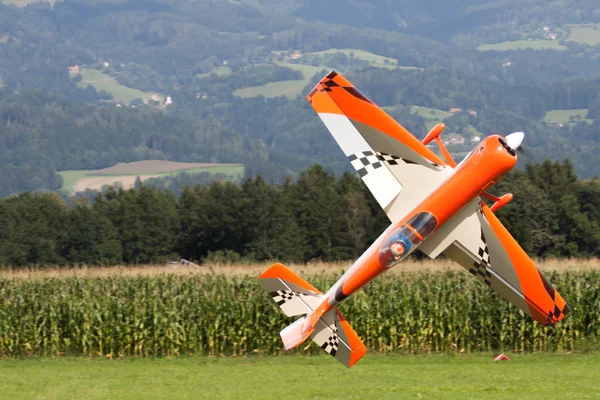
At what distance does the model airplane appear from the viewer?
11.6 meters

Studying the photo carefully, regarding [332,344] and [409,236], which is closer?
[409,236]

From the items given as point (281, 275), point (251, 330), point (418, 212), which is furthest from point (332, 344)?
point (251, 330)

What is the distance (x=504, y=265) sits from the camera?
12.4m

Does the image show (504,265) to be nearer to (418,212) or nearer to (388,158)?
(418,212)

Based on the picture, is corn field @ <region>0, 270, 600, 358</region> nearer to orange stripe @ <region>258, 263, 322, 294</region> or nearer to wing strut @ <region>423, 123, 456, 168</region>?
orange stripe @ <region>258, 263, 322, 294</region>

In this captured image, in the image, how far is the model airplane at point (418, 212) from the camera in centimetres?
1163

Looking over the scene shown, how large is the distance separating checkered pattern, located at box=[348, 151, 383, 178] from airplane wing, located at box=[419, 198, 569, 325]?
144cm

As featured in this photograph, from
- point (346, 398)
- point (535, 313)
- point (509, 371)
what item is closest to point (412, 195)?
point (535, 313)

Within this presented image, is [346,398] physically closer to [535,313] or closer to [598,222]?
[535,313]

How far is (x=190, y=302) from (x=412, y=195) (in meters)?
15.5

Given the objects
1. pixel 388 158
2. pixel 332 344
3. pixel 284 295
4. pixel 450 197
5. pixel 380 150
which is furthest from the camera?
pixel 284 295

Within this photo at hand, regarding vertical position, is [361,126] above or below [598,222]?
above

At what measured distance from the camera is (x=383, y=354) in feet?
83.2

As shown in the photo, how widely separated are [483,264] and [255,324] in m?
14.4
